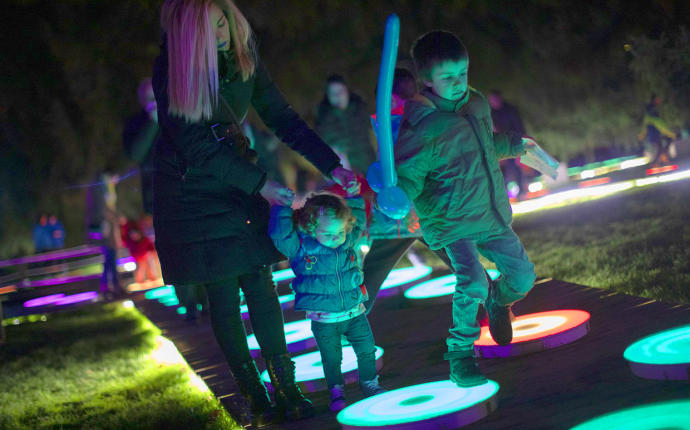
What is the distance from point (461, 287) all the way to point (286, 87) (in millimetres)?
10791

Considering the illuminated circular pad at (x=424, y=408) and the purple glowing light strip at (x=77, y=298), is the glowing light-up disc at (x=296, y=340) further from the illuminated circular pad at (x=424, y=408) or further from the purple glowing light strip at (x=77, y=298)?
the purple glowing light strip at (x=77, y=298)

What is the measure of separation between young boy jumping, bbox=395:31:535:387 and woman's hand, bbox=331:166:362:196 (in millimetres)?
236

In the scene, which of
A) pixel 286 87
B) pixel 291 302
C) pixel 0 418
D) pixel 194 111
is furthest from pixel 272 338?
pixel 286 87

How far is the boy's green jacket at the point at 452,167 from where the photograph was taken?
3.52 m

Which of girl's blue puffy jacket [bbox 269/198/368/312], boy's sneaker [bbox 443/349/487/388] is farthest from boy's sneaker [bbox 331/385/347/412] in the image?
boy's sneaker [bbox 443/349/487/388]

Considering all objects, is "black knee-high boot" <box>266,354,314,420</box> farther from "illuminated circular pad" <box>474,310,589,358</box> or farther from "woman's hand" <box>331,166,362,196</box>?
"illuminated circular pad" <box>474,310,589,358</box>

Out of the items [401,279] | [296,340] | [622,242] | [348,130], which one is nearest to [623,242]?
[622,242]

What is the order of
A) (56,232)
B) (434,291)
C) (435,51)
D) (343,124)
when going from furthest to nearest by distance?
(56,232) → (343,124) → (434,291) → (435,51)

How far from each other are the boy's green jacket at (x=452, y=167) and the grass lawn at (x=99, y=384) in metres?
1.45

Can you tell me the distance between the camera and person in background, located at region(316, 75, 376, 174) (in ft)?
25.7

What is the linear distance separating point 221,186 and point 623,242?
15.5 ft

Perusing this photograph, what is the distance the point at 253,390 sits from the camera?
3.59 m

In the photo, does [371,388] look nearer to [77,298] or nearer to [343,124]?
[343,124]

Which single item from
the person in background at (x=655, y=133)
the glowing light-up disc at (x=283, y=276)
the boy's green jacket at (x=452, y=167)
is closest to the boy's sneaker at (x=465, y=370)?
the boy's green jacket at (x=452, y=167)
